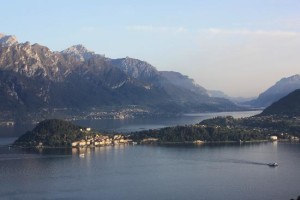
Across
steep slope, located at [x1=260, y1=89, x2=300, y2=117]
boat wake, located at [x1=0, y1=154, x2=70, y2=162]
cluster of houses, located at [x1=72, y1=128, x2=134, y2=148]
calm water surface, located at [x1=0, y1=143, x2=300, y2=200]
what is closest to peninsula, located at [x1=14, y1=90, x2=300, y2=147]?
cluster of houses, located at [x1=72, y1=128, x2=134, y2=148]

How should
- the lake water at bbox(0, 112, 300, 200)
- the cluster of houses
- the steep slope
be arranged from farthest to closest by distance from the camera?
1. the steep slope
2. the cluster of houses
3. the lake water at bbox(0, 112, 300, 200)

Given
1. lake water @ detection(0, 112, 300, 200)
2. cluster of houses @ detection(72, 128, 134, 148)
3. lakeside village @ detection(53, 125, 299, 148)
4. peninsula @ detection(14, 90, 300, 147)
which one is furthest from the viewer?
peninsula @ detection(14, 90, 300, 147)

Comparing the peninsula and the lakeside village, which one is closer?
the lakeside village

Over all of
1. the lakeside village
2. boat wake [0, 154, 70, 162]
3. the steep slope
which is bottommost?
boat wake [0, 154, 70, 162]

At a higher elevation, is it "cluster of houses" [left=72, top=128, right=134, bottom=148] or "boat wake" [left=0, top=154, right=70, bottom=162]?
"cluster of houses" [left=72, top=128, right=134, bottom=148]

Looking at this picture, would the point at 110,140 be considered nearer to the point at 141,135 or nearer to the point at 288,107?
the point at 141,135

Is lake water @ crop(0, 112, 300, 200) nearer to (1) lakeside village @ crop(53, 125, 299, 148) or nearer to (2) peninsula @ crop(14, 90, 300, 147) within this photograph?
(1) lakeside village @ crop(53, 125, 299, 148)

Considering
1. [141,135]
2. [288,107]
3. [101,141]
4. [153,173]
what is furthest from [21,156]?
[288,107]
